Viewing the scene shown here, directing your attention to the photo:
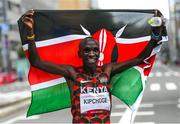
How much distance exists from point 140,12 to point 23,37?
1287mm

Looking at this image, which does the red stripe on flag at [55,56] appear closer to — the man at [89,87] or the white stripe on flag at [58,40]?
the white stripe on flag at [58,40]

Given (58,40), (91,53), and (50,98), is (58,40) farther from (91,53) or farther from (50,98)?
(91,53)

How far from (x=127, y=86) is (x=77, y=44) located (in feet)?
2.05

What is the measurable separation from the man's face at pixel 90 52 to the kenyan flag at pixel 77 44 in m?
0.55

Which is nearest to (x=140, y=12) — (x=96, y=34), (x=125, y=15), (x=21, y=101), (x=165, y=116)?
(x=125, y=15)

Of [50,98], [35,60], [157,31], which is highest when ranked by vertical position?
[157,31]

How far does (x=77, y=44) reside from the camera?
5227 millimetres

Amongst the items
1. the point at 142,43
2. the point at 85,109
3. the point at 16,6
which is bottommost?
the point at 16,6

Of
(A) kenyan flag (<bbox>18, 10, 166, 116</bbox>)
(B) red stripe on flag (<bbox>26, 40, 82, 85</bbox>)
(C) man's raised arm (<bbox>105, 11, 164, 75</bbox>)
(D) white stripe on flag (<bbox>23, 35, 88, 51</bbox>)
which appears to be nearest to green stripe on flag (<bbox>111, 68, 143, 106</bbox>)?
(A) kenyan flag (<bbox>18, 10, 166, 116</bbox>)

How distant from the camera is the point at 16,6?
96000 millimetres

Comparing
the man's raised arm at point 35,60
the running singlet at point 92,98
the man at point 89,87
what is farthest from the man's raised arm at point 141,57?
the man's raised arm at point 35,60

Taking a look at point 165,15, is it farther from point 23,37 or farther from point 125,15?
point 23,37

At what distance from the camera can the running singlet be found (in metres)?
4.49

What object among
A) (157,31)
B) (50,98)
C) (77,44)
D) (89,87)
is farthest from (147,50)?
(50,98)
